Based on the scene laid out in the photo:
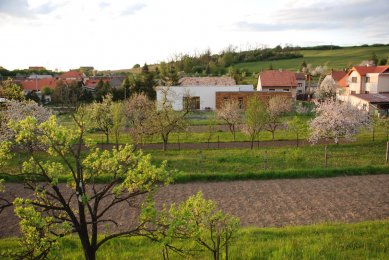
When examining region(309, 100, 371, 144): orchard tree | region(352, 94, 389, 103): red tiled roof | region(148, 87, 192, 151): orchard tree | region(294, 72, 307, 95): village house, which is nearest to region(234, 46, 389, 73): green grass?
region(294, 72, 307, 95): village house

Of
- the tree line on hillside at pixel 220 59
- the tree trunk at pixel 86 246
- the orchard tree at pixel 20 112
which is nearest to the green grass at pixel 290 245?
the tree trunk at pixel 86 246

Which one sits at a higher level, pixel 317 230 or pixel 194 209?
pixel 194 209

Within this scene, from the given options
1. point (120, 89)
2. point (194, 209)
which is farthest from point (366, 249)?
point (120, 89)

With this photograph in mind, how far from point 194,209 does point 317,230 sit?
19.6 ft

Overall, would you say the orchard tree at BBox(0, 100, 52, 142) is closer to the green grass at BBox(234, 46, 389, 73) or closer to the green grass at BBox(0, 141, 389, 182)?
the green grass at BBox(0, 141, 389, 182)

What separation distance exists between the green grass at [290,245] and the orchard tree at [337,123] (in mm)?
12221

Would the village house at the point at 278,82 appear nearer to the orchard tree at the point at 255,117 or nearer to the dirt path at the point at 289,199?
the orchard tree at the point at 255,117

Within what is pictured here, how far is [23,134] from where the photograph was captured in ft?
20.4

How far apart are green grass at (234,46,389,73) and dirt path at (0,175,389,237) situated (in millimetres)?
75681

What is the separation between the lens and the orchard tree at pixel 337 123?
23.4 metres

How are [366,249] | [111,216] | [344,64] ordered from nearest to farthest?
[366,249] → [111,216] → [344,64]

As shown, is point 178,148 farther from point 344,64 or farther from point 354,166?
point 344,64

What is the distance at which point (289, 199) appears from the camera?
1512cm

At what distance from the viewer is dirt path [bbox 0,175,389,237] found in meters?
13.2
